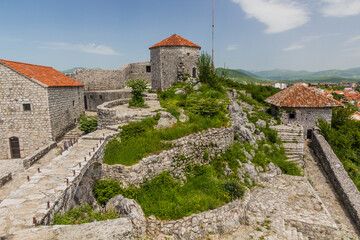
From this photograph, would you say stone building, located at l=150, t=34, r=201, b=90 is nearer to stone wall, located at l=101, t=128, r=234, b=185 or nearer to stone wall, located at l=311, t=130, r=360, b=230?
stone wall, located at l=101, t=128, r=234, b=185

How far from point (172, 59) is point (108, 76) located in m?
10.1

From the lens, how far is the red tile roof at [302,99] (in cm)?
1772

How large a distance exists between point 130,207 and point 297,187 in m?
9.41

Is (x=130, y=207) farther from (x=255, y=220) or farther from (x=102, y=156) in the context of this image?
(x=255, y=220)

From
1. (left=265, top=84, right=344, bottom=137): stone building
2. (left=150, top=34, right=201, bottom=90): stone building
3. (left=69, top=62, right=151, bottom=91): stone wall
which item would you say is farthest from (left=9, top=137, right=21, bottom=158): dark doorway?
(left=265, top=84, right=344, bottom=137): stone building

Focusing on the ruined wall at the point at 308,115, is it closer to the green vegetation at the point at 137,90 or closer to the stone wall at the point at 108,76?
the green vegetation at the point at 137,90

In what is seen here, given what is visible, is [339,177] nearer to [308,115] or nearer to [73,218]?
[308,115]

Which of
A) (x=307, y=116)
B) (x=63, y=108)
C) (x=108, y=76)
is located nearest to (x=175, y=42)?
(x=108, y=76)

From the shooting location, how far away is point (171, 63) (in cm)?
2277

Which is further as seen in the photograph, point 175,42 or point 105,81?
point 105,81

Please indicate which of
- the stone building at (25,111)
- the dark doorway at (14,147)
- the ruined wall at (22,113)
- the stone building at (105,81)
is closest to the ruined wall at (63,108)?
the stone building at (25,111)

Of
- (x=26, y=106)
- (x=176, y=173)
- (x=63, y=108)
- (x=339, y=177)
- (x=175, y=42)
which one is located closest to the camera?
(x=176, y=173)

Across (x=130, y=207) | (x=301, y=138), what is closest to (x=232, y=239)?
(x=130, y=207)

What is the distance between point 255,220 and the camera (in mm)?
9102
